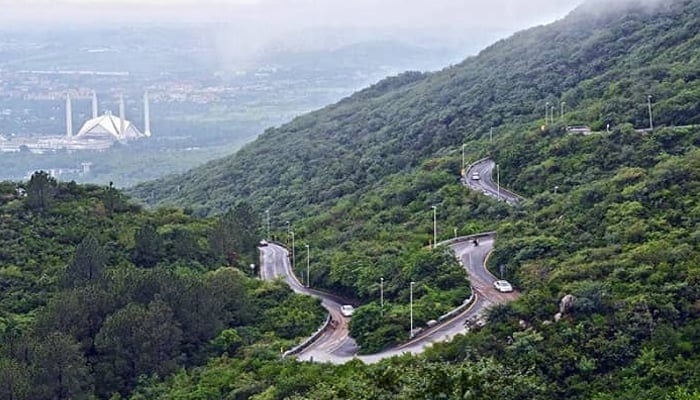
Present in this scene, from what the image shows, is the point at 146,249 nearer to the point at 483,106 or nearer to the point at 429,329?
the point at 429,329

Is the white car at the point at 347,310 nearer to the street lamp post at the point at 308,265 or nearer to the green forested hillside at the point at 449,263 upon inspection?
the green forested hillside at the point at 449,263

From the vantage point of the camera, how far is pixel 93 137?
5049 inches

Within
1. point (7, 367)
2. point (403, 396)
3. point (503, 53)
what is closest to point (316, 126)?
point (503, 53)

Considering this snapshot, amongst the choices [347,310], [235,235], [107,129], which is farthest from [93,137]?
[347,310]

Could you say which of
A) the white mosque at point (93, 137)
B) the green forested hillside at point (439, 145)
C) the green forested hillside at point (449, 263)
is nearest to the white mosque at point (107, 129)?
the white mosque at point (93, 137)

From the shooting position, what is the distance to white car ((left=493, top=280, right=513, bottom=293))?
98.5 feet

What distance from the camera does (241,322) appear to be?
3045 centimetres

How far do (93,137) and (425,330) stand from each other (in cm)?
10664

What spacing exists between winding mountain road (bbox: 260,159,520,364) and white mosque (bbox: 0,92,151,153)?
87296 mm

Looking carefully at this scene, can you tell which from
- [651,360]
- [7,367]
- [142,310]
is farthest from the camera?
[142,310]

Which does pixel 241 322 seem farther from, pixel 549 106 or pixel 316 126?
pixel 316 126

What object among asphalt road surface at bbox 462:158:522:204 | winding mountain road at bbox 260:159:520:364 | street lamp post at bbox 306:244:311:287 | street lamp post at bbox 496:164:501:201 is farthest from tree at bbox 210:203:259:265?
street lamp post at bbox 496:164:501:201

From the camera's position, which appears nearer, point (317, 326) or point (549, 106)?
point (317, 326)

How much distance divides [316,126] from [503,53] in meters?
15.3
